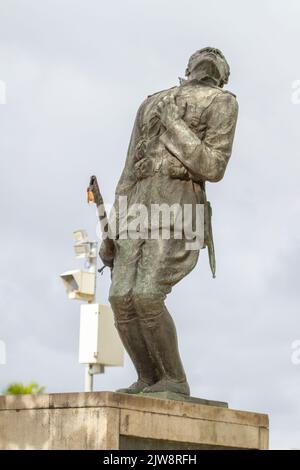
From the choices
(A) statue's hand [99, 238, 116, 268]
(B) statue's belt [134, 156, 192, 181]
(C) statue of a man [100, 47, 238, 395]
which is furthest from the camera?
(A) statue's hand [99, 238, 116, 268]

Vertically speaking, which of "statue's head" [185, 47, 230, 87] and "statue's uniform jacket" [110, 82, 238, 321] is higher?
"statue's head" [185, 47, 230, 87]

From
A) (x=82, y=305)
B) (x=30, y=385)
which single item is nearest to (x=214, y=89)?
(x=82, y=305)

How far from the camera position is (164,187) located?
35.8 feet

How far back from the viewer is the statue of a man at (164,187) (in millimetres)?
10555

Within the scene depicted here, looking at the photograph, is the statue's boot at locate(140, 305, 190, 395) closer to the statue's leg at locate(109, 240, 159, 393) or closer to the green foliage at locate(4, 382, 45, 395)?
the statue's leg at locate(109, 240, 159, 393)

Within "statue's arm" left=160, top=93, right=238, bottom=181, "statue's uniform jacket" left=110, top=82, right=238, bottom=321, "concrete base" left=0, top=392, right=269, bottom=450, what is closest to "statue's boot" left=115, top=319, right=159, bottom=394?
"statue's uniform jacket" left=110, top=82, right=238, bottom=321

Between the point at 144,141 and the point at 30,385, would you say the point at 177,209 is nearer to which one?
the point at 144,141

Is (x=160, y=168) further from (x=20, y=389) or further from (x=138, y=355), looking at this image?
(x=20, y=389)

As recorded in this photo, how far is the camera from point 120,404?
9609 millimetres

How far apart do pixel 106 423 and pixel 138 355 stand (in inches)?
52.9

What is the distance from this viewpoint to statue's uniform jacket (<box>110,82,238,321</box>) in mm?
10562

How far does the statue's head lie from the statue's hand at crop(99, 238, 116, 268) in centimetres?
172

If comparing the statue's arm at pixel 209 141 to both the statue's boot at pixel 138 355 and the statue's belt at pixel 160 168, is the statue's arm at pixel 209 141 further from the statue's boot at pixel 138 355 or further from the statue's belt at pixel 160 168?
the statue's boot at pixel 138 355

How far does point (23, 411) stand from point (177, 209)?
2206 mm
